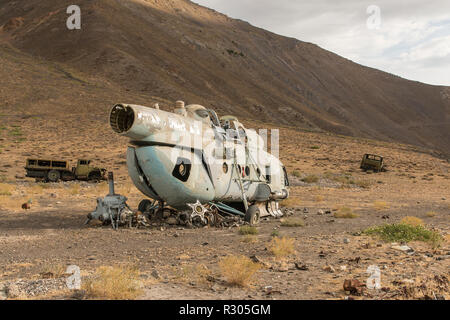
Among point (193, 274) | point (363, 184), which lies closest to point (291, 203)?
point (363, 184)

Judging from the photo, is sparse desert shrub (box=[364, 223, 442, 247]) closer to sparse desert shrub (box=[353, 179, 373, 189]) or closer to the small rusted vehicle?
sparse desert shrub (box=[353, 179, 373, 189])

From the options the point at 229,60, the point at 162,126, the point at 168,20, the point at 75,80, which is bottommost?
the point at 162,126

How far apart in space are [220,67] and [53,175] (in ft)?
264

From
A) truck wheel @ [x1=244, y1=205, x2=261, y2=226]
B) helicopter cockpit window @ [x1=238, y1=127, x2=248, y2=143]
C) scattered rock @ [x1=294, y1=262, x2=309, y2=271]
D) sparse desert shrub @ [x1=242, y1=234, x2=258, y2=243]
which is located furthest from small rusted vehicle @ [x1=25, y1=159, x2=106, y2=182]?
scattered rock @ [x1=294, y1=262, x2=309, y2=271]

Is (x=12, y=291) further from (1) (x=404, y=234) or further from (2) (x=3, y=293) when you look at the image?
(1) (x=404, y=234)

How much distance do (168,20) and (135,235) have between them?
111m

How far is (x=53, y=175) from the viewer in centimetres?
2970

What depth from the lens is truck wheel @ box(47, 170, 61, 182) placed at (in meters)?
29.6

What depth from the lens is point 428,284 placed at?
6.98 meters

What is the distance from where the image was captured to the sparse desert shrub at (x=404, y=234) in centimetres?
1112

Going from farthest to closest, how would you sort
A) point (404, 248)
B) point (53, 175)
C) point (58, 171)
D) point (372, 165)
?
point (372, 165), point (58, 171), point (53, 175), point (404, 248)

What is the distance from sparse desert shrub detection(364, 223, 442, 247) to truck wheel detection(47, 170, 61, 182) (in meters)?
24.6

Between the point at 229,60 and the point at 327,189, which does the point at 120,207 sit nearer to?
the point at 327,189
